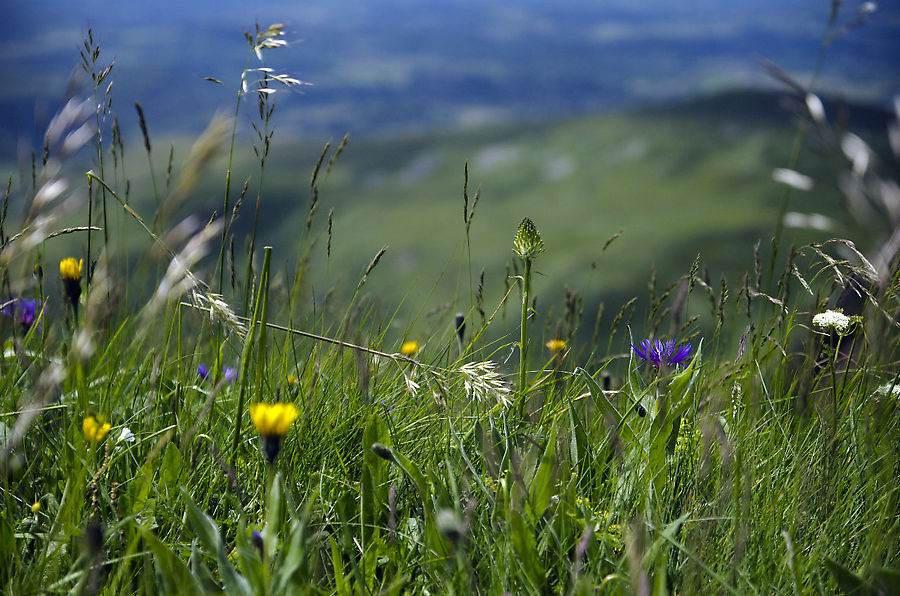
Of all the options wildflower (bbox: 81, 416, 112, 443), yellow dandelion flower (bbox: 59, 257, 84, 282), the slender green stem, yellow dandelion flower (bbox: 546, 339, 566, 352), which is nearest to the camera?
wildflower (bbox: 81, 416, 112, 443)

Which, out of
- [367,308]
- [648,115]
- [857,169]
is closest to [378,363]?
[367,308]

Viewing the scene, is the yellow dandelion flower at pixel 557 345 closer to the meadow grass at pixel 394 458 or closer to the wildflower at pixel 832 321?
the meadow grass at pixel 394 458

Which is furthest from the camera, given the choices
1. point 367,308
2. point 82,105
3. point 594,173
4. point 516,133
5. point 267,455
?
point 516,133

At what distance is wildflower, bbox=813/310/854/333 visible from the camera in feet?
6.38

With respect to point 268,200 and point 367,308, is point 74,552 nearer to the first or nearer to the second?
point 367,308

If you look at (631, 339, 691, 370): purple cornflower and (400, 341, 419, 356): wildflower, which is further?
(400, 341, 419, 356): wildflower

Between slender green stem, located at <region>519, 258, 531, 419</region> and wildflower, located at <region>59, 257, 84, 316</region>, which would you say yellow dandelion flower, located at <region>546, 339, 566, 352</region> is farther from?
wildflower, located at <region>59, 257, 84, 316</region>

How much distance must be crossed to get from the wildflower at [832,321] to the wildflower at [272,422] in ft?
4.92

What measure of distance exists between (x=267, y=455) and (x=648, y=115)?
121 meters

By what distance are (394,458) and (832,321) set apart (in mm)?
1331

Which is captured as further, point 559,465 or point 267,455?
point 559,465

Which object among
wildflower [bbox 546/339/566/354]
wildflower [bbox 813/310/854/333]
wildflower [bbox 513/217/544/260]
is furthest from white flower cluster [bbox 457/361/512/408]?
wildflower [bbox 813/310/854/333]

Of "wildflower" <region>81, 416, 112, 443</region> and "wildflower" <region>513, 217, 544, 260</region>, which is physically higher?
"wildflower" <region>513, 217, 544, 260</region>

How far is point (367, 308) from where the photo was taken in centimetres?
257
